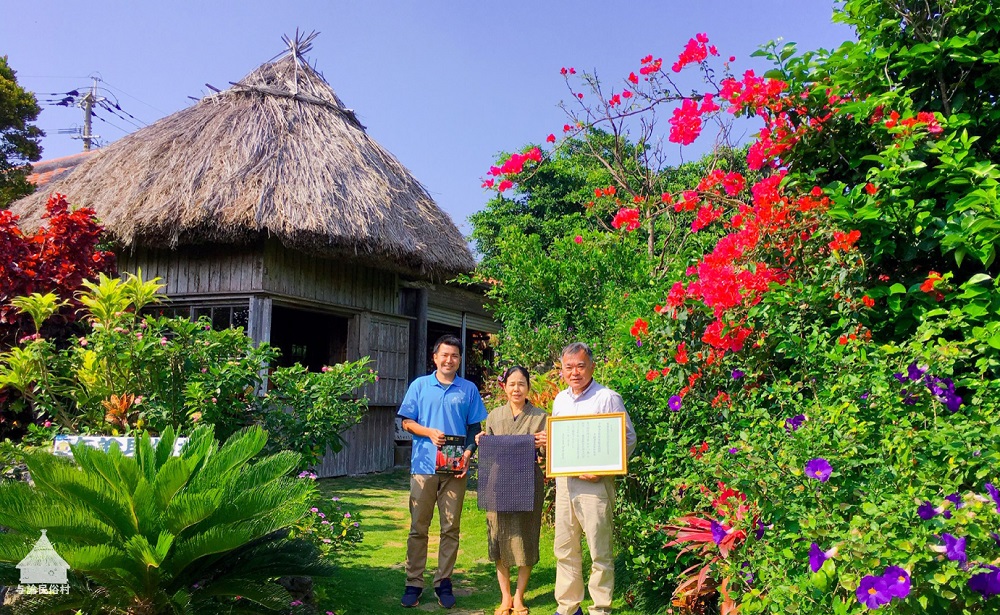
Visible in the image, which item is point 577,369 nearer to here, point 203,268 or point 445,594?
point 445,594

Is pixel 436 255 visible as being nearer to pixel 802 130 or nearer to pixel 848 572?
pixel 802 130

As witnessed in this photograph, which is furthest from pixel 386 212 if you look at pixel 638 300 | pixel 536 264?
pixel 638 300

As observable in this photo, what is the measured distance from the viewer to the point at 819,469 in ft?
7.91

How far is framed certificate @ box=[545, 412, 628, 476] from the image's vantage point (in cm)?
362

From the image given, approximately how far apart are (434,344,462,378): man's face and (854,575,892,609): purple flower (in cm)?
266

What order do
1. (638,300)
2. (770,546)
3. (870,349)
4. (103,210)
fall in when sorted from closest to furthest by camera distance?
(770,546) → (870,349) → (638,300) → (103,210)

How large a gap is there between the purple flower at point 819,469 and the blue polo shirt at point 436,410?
2373 millimetres

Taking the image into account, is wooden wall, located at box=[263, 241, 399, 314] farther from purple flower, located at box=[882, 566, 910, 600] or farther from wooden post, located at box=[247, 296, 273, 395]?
purple flower, located at box=[882, 566, 910, 600]

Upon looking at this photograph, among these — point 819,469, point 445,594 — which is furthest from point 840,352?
point 445,594

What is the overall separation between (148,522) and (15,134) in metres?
10.8

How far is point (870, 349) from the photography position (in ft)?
9.43

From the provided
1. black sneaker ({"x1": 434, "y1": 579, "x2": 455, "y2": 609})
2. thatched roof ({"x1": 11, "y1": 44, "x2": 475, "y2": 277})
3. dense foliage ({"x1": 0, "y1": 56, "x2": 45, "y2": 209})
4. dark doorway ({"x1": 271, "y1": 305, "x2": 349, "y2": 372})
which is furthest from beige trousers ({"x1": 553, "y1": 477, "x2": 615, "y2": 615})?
dense foliage ({"x1": 0, "y1": 56, "x2": 45, "y2": 209})

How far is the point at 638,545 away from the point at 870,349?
1.66 metres

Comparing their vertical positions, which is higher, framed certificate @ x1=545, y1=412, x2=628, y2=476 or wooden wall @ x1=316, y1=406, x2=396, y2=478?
framed certificate @ x1=545, y1=412, x2=628, y2=476
